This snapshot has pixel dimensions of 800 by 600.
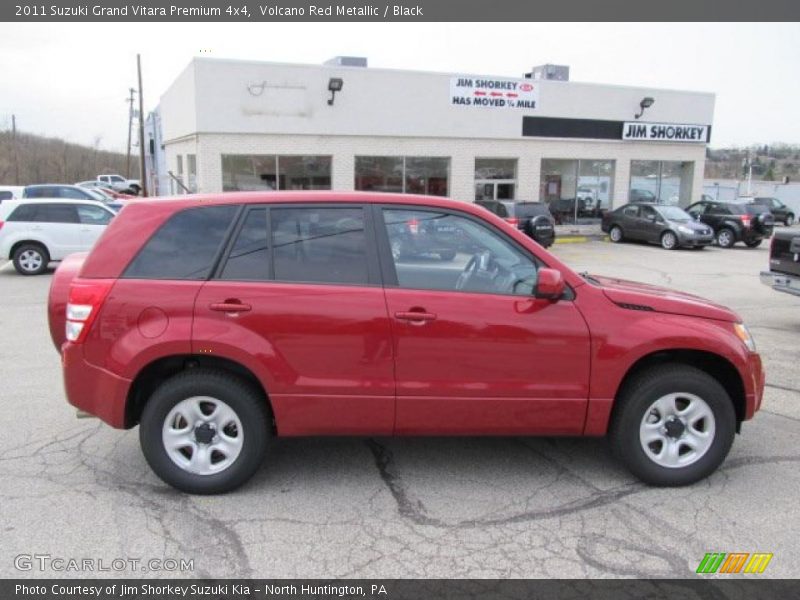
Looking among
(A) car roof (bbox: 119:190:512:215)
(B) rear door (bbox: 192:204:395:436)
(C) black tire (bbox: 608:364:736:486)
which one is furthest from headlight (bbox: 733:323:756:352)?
(B) rear door (bbox: 192:204:395:436)

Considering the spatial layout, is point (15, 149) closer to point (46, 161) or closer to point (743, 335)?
point (46, 161)

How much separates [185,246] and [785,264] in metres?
7.81

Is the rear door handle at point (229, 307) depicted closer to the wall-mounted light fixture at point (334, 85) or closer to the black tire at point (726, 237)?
A: the wall-mounted light fixture at point (334, 85)

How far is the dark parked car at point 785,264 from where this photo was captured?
26.6 ft

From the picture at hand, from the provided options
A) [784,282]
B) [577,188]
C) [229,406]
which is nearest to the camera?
[229,406]

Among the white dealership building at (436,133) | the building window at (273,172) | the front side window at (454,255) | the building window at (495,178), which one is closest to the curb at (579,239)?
Result: the white dealership building at (436,133)

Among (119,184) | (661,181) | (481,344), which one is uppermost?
(661,181)

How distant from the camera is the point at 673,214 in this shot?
21266 mm

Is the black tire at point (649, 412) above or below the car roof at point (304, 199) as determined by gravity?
below

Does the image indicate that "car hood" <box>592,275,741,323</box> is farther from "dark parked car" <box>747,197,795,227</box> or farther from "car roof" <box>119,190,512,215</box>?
"dark parked car" <box>747,197,795,227</box>

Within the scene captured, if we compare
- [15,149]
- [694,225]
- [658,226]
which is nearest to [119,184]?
[15,149]

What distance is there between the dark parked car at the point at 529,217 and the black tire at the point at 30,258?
1109 centimetres

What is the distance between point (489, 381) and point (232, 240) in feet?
5.63

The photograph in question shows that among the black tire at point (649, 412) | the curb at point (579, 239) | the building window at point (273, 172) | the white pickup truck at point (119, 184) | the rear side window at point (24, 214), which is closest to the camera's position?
the black tire at point (649, 412)
